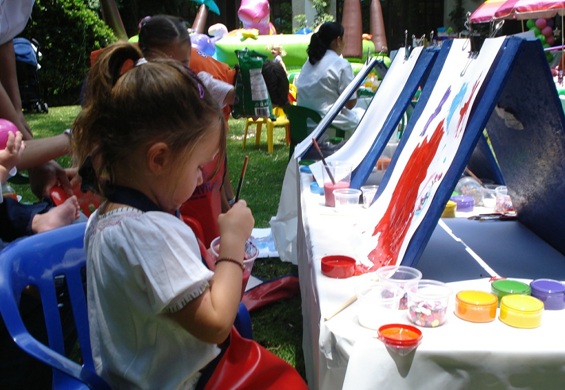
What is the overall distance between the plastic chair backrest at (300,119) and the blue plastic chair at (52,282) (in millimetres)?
3191

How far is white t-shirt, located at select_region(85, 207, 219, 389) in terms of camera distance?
38.9 inches

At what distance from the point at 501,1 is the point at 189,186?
1307 cm

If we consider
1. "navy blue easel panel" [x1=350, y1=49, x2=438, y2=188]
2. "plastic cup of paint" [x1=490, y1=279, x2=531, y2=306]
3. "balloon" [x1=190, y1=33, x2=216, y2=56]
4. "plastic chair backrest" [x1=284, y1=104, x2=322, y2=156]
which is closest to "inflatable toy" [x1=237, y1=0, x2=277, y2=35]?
"balloon" [x1=190, y1=33, x2=216, y2=56]

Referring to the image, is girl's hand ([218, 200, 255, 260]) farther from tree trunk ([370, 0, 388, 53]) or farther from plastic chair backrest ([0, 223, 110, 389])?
tree trunk ([370, 0, 388, 53])

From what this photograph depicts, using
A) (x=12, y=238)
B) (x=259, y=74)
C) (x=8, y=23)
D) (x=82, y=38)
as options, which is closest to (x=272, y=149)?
(x=259, y=74)

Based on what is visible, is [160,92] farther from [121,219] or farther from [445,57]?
[445,57]

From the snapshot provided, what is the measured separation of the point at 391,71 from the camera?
240 cm

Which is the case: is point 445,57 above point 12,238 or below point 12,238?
above

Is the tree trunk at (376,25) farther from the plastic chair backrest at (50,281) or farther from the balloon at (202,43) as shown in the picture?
the plastic chair backrest at (50,281)

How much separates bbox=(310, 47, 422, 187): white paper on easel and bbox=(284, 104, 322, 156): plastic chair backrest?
2253mm

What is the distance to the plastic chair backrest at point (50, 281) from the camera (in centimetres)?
131

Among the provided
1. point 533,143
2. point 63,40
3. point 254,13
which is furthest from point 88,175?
point 63,40

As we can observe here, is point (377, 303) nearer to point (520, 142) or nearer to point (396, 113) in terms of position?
point (520, 142)

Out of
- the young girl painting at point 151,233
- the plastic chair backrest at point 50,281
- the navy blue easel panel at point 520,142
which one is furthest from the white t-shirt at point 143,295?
the navy blue easel panel at point 520,142
